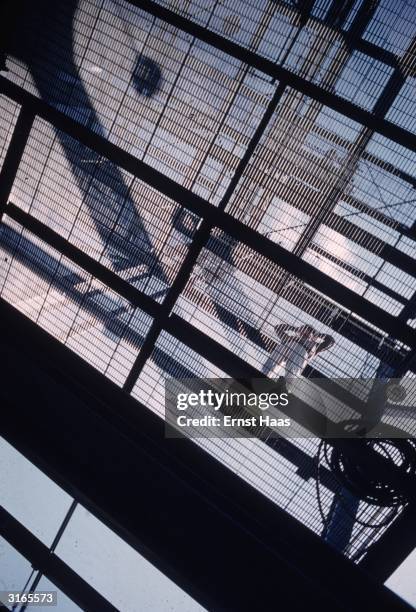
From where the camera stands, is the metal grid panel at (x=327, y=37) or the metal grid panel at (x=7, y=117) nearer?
the metal grid panel at (x=327, y=37)

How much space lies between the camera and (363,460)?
7.43 feet

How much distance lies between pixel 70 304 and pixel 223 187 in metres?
1.61

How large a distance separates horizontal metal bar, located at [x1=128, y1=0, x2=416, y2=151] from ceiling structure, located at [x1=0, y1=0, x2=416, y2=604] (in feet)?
0.04

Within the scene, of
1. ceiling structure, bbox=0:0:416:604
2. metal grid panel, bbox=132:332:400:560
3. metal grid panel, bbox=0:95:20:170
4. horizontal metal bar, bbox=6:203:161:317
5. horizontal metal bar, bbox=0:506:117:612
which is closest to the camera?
ceiling structure, bbox=0:0:416:604

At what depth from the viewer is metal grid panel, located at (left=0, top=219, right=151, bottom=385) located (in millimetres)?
2949

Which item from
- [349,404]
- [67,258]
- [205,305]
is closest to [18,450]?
[67,258]

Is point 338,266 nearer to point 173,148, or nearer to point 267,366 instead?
point 267,366

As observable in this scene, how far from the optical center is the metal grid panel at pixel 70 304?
116 inches

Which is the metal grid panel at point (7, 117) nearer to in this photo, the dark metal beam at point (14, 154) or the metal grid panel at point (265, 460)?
the dark metal beam at point (14, 154)

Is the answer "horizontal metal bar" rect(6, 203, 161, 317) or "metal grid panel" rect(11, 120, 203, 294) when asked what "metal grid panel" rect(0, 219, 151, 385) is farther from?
"metal grid panel" rect(11, 120, 203, 294)

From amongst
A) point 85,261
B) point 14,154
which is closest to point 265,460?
point 85,261

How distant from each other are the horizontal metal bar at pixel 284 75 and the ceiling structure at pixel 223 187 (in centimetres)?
1

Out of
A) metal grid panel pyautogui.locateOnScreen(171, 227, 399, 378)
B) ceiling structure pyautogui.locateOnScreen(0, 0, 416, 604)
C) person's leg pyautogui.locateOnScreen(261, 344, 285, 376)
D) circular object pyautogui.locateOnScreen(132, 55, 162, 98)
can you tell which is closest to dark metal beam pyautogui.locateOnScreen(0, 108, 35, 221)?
ceiling structure pyautogui.locateOnScreen(0, 0, 416, 604)

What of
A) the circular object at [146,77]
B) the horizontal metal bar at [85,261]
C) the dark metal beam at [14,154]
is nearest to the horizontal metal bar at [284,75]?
the circular object at [146,77]
